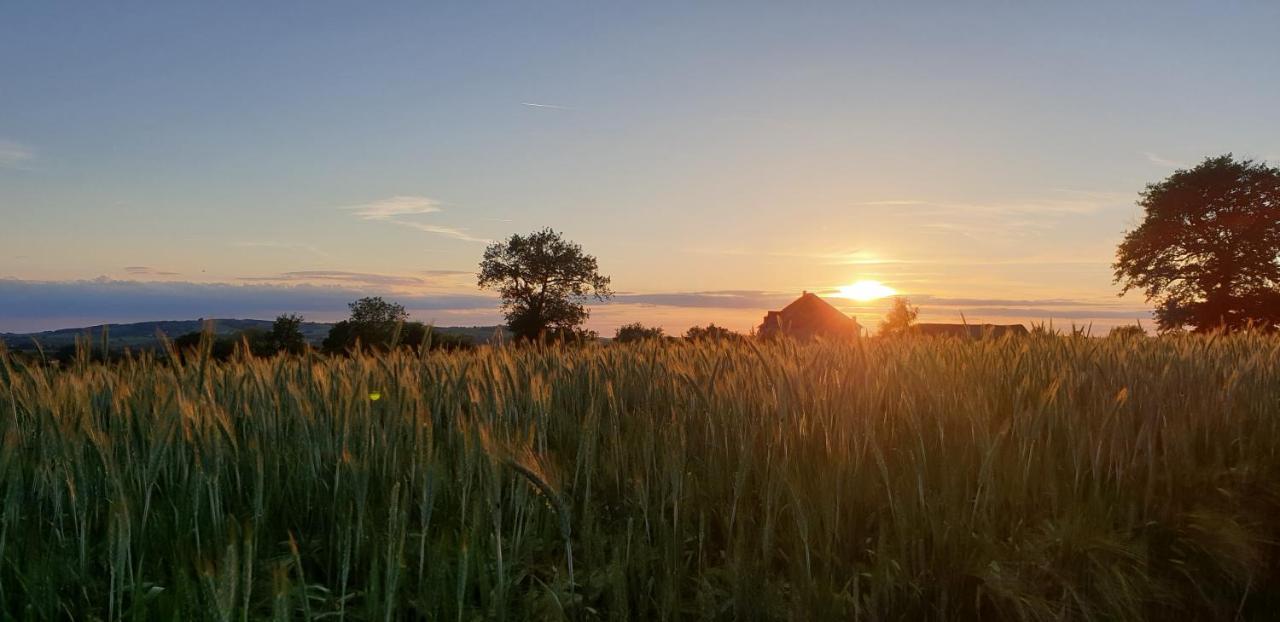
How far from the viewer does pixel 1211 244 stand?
40.3 metres

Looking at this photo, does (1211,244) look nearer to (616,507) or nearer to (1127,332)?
(1127,332)

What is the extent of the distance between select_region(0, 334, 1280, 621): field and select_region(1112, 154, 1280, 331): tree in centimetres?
4206

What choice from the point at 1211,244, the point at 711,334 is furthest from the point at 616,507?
the point at 1211,244

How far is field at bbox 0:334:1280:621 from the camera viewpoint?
2.26 m

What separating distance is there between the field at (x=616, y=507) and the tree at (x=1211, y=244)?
42.1 metres

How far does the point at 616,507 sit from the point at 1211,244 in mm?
46157

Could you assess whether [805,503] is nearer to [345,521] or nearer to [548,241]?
[345,521]

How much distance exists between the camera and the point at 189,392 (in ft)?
11.5

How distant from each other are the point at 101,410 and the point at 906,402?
3224 millimetres

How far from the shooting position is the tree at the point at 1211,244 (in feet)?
128

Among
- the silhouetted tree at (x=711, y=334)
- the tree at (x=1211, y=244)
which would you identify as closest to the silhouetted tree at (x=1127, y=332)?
the silhouetted tree at (x=711, y=334)

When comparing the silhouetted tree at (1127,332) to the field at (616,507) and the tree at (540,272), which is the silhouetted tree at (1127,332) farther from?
the tree at (540,272)

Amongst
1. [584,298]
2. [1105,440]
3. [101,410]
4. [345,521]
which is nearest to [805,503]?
[345,521]

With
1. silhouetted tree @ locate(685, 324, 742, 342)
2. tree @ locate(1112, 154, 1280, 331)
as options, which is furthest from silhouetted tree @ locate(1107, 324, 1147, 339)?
tree @ locate(1112, 154, 1280, 331)
